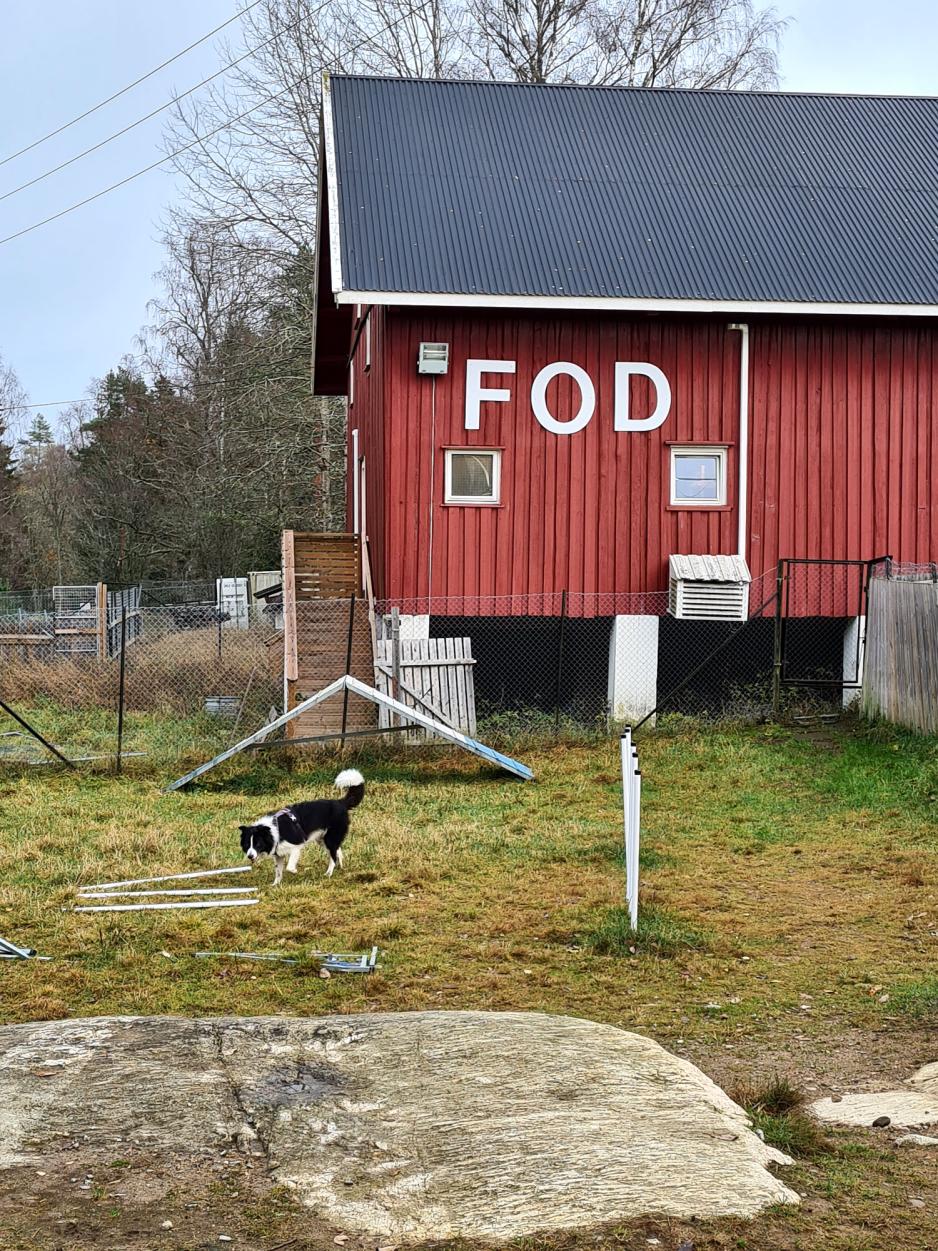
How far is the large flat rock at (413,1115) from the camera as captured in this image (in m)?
4.32

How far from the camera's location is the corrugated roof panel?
17.0 meters

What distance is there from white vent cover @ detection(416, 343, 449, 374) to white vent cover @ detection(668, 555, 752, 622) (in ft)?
12.7

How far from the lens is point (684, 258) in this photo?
695 inches

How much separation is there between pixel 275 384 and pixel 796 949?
86.3 ft

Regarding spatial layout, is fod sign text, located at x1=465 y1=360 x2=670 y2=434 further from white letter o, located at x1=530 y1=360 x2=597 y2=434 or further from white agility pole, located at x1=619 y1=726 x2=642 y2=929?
white agility pole, located at x1=619 y1=726 x2=642 y2=929

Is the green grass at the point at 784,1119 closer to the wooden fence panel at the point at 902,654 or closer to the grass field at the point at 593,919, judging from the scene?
the grass field at the point at 593,919

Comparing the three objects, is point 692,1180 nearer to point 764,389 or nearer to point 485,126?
point 764,389

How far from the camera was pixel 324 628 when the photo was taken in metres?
18.5

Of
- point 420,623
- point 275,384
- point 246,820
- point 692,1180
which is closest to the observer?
point 692,1180

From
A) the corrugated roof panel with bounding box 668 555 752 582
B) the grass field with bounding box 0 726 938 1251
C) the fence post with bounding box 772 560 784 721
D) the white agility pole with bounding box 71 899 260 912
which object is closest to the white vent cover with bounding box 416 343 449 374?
the corrugated roof panel with bounding box 668 555 752 582

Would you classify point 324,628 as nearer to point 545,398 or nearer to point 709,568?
point 545,398

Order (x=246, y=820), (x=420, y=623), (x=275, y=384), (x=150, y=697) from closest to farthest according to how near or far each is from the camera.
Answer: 1. (x=246, y=820)
2. (x=420, y=623)
3. (x=150, y=697)
4. (x=275, y=384)

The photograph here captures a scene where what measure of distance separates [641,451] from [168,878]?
9.62 meters

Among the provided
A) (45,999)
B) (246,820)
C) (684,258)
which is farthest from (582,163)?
(45,999)
